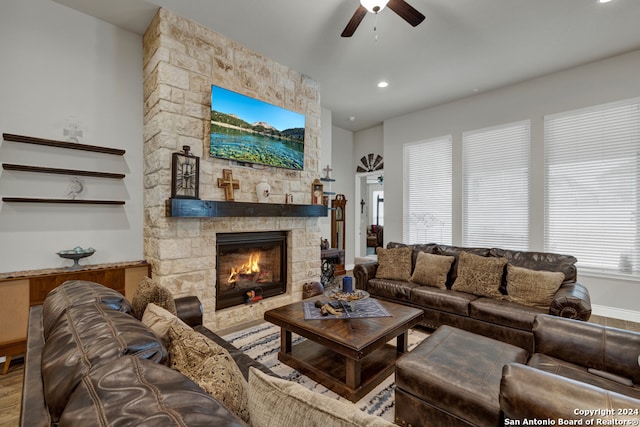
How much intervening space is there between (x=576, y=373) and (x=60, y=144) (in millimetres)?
4217

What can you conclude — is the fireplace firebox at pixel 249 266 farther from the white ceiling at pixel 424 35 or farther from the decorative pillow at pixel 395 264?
the white ceiling at pixel 424 35

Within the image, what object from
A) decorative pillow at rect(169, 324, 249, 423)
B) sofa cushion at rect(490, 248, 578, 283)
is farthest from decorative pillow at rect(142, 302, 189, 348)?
sofa cushion at rect(490, 248, 578, 283)

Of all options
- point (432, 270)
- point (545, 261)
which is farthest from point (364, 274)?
point (545, 261)

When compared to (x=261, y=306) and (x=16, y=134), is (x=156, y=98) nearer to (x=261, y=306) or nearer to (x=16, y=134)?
(x=16, y=134)

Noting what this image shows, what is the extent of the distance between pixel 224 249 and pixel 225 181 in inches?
31.4

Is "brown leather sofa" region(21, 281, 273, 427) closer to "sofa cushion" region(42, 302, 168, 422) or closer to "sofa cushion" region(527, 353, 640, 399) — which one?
"sofa cushion" region(42, 302, 168, 422)

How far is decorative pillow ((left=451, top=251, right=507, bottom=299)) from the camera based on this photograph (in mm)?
3008

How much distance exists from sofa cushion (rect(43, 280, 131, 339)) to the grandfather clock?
A: 14.8 ft

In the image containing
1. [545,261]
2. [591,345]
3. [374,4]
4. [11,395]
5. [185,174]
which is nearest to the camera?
[591,345]

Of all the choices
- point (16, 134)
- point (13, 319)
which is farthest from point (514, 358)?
point (16, 134)

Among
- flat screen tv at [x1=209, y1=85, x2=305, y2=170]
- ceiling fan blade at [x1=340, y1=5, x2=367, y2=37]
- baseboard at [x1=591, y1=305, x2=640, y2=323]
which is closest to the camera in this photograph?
ceiling fan blade at [x1=340, y1=5, x2=367, y2=37]

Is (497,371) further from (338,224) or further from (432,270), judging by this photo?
(338,224)

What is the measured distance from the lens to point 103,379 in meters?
0.69

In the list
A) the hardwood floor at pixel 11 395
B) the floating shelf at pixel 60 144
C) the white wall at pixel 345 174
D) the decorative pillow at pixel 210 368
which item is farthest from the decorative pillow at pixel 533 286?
the floating shelf at pixel 60 144
